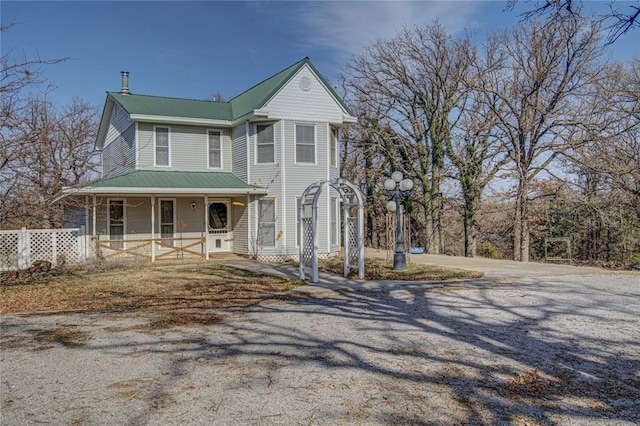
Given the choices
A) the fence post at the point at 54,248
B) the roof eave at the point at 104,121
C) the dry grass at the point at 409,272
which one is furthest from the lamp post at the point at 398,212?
the roof eave at the point at 104,121

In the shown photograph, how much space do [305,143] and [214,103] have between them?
214 inches

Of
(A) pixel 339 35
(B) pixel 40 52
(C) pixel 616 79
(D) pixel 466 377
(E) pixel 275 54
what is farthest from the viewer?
(E) pixel 275 54

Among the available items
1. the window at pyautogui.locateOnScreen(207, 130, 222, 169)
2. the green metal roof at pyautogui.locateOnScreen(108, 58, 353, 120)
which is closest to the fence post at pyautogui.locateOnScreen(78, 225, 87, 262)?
the green metal roof at pyautogui.locateOnScreen(108, 58, 353, 120)

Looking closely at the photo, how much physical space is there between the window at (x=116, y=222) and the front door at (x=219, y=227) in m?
3.26

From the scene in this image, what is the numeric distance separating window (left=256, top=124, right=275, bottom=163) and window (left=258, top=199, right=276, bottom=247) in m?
1.60

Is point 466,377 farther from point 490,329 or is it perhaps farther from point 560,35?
point 560,35

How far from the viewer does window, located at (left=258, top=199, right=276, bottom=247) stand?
661 inches

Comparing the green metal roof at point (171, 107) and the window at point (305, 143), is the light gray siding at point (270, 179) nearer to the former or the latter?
the window at point (305, 143)

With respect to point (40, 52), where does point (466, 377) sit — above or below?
below

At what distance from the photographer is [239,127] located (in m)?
17.5

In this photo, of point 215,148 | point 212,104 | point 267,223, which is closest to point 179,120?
point 215,148

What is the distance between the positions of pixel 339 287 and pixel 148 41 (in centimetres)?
1305

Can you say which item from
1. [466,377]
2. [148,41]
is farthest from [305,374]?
[148,41]

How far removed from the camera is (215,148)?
709 inches
